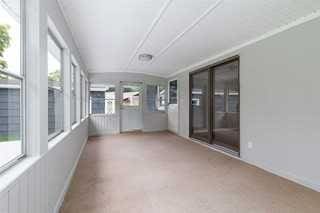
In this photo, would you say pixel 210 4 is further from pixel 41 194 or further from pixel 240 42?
pixel 41 194

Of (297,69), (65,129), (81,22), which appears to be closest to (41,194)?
(65,129)

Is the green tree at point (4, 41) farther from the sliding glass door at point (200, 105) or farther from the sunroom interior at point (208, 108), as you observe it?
the sliding glass door at point (200, 105)

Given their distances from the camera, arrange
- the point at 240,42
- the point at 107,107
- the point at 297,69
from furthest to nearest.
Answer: the point at 107,107
the point at 240,42
the point at 297,69

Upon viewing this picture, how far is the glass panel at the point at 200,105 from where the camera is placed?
487 centimetres

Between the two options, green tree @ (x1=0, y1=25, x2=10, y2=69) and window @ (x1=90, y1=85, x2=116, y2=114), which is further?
window @ (x1=90, y1=85, x2=116, y2=114)

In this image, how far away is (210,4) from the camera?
2207mm

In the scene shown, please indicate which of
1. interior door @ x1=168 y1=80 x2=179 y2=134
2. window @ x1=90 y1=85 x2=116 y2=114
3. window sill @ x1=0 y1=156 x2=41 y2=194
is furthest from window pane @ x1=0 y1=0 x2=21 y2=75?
interior door @ x1=168 y1=80 x2=179 y2=134

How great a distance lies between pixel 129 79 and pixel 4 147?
5.97m

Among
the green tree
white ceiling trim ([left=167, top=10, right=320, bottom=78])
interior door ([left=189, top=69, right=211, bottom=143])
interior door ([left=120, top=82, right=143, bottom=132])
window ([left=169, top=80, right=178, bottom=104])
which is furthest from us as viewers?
interior door ([left=120, top=82, right=143, bottom=132])

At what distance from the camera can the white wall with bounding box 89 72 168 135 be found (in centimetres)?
656

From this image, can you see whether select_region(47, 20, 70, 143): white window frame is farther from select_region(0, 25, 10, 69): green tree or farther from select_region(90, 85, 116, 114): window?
select_region(90, 85, 116, 114): window

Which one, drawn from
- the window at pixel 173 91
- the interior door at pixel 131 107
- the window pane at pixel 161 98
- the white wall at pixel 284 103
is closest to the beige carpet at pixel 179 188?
the white wall at pixel 284 103

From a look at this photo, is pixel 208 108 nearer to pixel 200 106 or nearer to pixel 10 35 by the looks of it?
pixel 200 106

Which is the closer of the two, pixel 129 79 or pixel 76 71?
pixel 76 71
